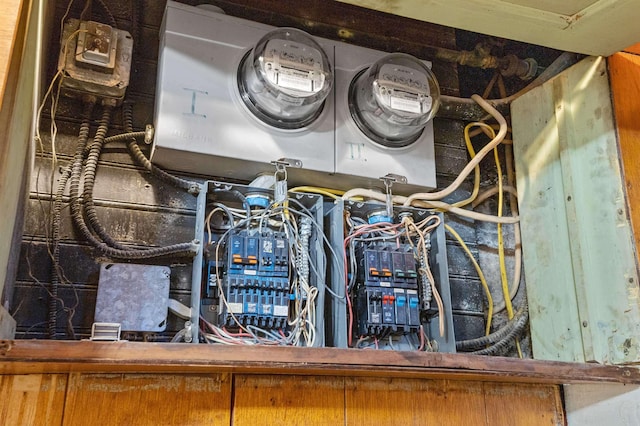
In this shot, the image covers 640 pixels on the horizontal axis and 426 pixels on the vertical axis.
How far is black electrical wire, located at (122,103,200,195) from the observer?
1.34 meters

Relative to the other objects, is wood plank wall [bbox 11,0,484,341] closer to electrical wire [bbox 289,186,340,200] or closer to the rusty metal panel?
the rusty metal panel

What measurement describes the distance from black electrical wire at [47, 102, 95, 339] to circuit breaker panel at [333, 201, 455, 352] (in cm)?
59

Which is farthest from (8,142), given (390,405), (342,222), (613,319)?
(613,319)

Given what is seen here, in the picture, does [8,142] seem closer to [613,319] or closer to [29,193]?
[29,193]

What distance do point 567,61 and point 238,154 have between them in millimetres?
901

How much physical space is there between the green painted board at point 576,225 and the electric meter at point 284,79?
61 cm

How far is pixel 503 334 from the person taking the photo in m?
1.49

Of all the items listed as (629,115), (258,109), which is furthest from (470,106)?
(258,109)

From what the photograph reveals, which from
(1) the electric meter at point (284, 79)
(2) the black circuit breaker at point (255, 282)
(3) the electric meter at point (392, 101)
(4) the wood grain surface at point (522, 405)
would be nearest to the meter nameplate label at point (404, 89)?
(3) the electric meter at point (392, 101)

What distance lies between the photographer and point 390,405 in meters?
1.25

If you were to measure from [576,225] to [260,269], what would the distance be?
2.52 feet

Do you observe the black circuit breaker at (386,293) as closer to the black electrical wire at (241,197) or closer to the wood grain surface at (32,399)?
the black electrical wire at (241,197)

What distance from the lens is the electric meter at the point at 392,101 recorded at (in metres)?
1.43

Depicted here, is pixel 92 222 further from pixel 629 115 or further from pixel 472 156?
pixel 629 115
